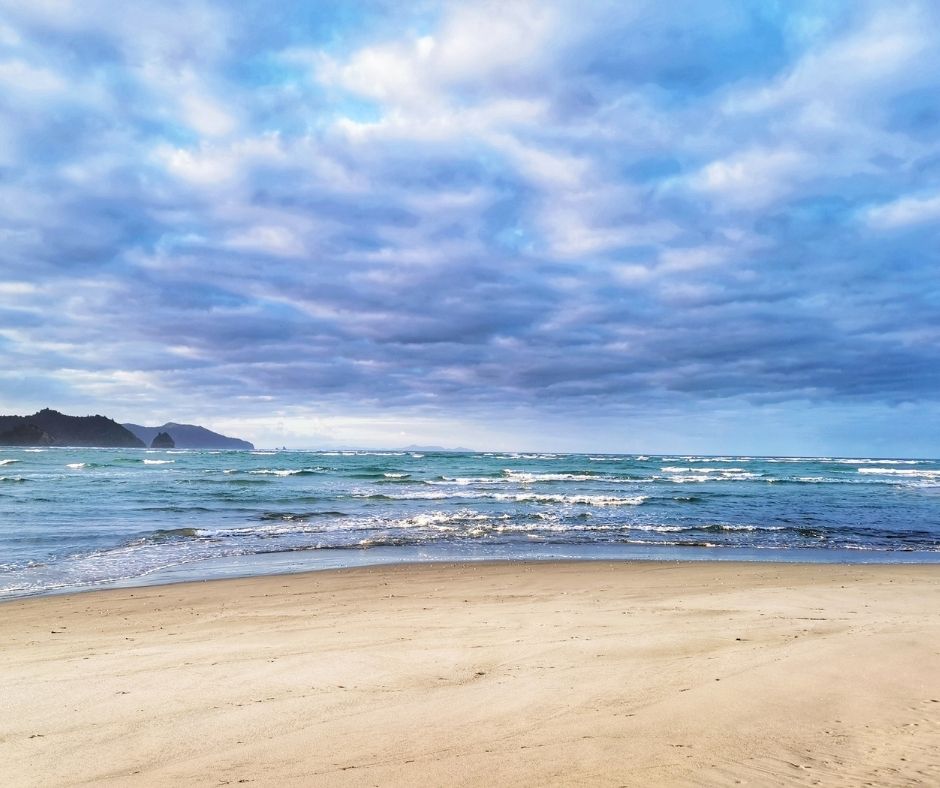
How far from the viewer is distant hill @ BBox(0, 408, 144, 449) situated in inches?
6294

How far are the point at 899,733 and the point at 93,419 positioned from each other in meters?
211

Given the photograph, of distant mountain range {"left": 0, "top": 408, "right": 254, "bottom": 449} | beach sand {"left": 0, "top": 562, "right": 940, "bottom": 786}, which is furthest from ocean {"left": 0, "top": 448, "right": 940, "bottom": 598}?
distant mountain range {"left": 0, "top": 408, "right": 254, "bottom": 449}

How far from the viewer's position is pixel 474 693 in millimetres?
4883

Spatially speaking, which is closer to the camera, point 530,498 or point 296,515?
point 296,515

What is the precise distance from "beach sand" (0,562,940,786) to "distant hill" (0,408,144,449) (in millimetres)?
182764

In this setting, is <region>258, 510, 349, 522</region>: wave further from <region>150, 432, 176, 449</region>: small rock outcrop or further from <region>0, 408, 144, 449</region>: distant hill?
<region>150, 432, 176, 449</region>: small rock outcrop

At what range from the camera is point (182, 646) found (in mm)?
6461

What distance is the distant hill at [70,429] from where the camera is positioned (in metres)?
160

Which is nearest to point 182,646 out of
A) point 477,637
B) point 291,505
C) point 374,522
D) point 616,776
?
point 477,637

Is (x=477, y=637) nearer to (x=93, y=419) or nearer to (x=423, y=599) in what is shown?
(x=423, y=599)

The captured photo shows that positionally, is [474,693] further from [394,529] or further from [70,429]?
[70,429]

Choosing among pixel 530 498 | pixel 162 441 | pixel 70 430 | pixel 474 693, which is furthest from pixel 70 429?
pixel 474 693

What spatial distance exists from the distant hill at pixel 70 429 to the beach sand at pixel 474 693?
600 feet

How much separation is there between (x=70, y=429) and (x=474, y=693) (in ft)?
685
